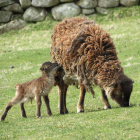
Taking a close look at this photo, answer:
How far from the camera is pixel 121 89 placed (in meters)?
8.31

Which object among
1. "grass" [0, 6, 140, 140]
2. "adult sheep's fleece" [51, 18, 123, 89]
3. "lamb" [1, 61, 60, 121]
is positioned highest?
"adult sheep's fleece" [51, 18, 123, 89]

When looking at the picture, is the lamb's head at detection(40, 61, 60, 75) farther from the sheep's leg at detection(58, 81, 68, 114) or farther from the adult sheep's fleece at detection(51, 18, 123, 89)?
the sheep's leg at detection(58, 81, 68, 114)

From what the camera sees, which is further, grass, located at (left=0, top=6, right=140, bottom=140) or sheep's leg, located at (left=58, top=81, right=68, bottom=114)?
sheep's leg, located at (left=58, top=81, right=68, bottom=114)

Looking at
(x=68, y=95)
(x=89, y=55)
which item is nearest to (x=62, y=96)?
(x=89, y=55)

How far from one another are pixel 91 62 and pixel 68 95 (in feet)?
16.5

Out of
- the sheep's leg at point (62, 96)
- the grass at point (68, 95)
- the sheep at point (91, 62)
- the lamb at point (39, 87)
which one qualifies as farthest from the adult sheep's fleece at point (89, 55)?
the grass at point (68, 95)

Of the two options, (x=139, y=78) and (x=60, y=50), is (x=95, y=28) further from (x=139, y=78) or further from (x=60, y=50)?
(x=139, y=78)

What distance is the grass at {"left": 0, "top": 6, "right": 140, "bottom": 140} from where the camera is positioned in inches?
275

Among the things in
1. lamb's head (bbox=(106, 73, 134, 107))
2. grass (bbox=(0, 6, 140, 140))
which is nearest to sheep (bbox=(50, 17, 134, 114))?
lamb's head (bbox=(106, 73, 134, 107))

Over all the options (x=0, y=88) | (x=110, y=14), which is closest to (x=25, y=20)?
(x=110, y=14)

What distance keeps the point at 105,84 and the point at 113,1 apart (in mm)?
19203

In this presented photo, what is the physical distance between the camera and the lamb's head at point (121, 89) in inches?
323

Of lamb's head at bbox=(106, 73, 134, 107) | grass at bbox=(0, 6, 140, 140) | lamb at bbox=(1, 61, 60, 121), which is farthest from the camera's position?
lamb at bbox=(1, 61, 60, 121)

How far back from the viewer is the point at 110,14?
1041 inches
